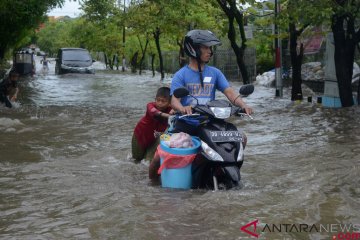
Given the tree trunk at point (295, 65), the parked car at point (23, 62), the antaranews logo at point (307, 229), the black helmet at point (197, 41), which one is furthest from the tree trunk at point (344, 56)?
the parked car at point (23, 62)

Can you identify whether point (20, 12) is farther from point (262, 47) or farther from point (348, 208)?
point (262, 47)

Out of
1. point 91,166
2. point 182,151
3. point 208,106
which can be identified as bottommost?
point 91,166

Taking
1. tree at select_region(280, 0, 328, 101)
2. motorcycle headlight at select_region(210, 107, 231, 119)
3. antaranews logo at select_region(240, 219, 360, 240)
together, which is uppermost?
tree at select_region(280, 0, 328, 101)

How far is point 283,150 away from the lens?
8398 millimetres

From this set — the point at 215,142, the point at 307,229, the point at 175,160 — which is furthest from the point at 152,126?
the point at 307,229

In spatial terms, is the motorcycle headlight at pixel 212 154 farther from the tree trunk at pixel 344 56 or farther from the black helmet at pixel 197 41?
the tree trunk at pixel 344 56

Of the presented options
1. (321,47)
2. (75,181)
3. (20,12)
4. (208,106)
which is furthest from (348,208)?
(321,47)

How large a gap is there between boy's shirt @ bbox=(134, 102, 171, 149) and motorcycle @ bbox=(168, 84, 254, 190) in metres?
1.24

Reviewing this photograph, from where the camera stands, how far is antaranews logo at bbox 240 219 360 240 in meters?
4.12

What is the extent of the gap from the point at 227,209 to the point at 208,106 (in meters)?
0.98

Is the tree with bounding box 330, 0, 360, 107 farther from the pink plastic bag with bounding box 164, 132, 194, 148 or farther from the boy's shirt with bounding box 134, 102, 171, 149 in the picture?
the pink plastic bag with bounding box 164, 132, 194, 148

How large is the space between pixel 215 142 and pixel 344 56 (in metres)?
8.94

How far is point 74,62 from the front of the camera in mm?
33781

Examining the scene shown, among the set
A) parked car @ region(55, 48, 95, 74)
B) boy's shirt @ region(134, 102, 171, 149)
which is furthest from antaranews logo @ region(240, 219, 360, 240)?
parked car @ region(55, 48, 95, 74)
